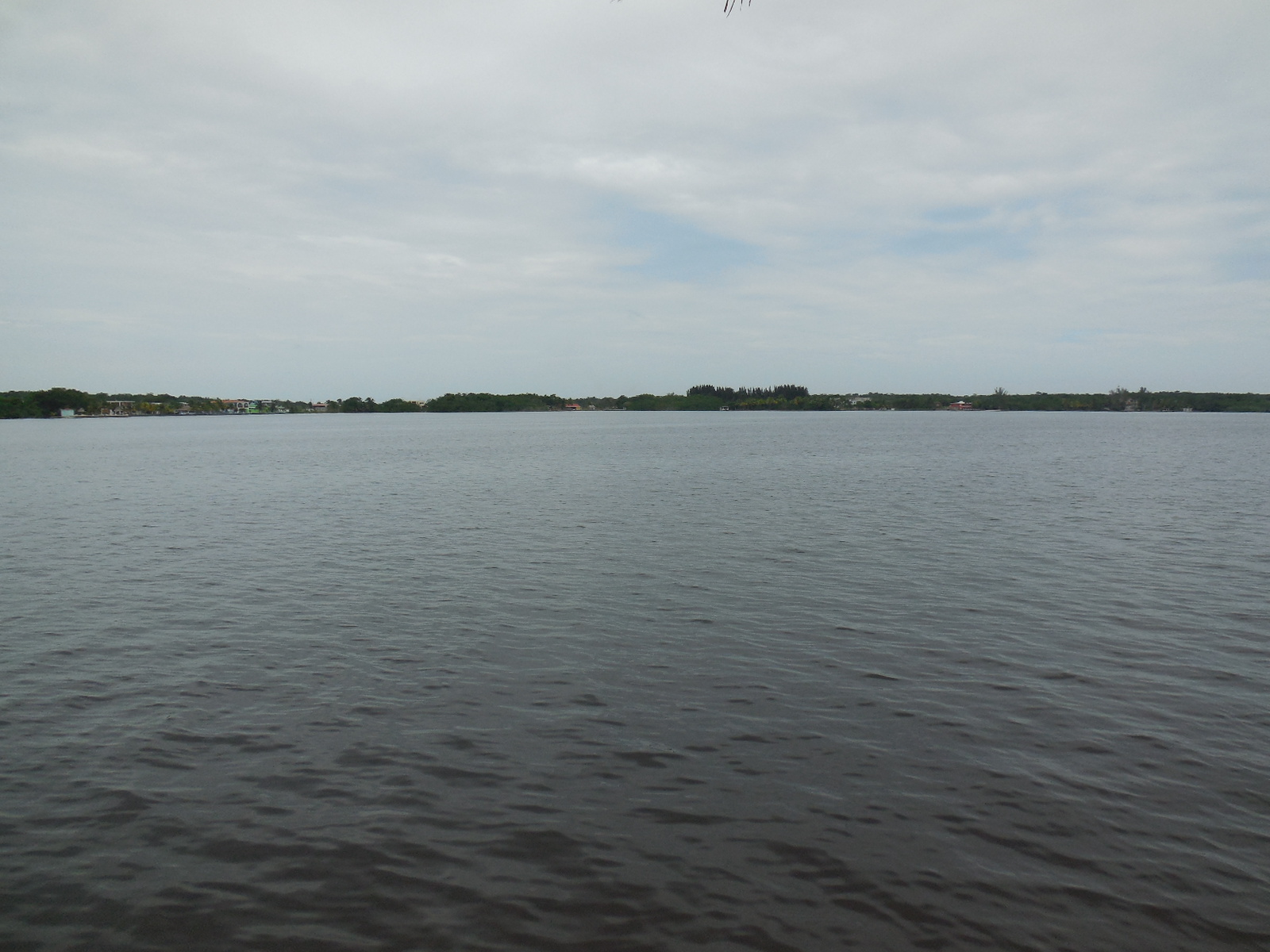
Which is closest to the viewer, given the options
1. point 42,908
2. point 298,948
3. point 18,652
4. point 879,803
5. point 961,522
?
point 298,948

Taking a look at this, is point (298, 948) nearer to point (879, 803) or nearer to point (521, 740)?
point (521, 740)

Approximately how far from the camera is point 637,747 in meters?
13.0

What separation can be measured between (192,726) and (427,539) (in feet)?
64.5

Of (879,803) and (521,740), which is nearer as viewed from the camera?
(879,803)

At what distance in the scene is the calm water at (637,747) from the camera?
898 centimetres

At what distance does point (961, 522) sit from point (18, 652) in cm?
3592

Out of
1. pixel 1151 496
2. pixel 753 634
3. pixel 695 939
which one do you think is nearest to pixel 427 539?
pixel 753 634

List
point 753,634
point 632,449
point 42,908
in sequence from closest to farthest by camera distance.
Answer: point 42,908 < point 753,634 < point 632,449

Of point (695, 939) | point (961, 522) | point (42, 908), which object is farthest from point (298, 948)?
point (961, 522)

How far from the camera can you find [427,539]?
33.3 m

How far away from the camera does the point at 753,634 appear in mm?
19109

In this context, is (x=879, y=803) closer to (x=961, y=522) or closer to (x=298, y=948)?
(x=298, y=948)

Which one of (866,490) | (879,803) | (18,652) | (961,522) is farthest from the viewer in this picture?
(866,490)

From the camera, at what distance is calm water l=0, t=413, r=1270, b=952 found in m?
8.98
